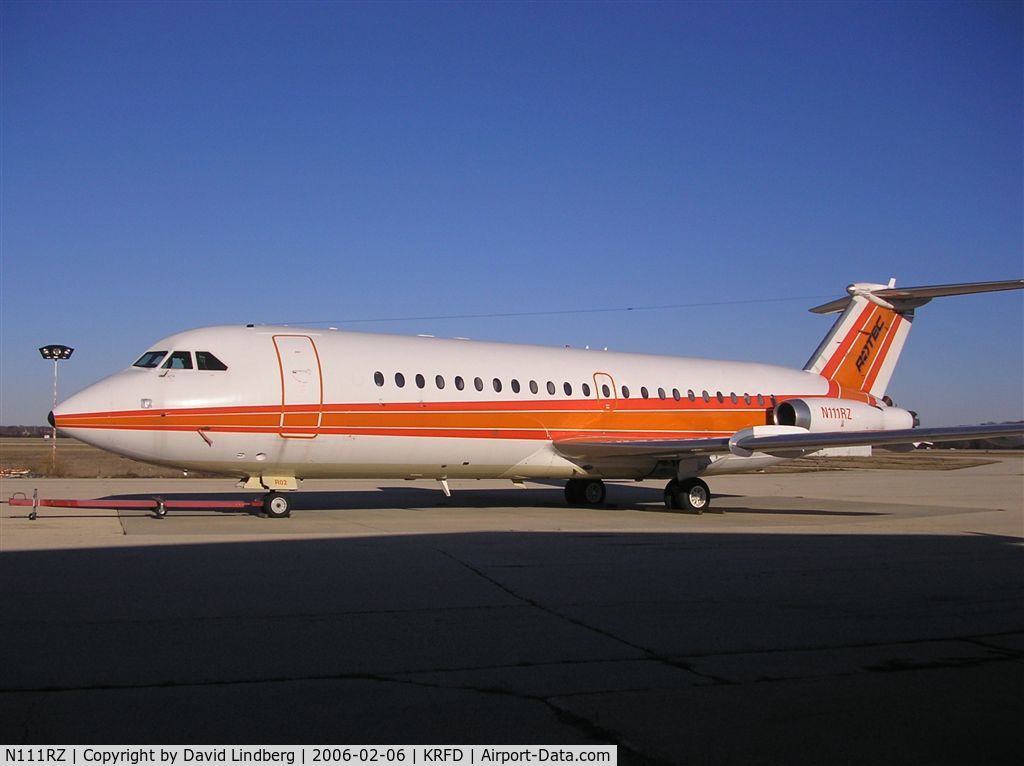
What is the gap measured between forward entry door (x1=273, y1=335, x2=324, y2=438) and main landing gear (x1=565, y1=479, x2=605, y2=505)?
8.58 m

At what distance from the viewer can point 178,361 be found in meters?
16.9

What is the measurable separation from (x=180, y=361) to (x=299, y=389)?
209 cm

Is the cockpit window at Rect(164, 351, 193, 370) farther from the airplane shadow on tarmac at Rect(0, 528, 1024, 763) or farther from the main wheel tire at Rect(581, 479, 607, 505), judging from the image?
the main wheel tire at Rect(581, 479, 607, 505)

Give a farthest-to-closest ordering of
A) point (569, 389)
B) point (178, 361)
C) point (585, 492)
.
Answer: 1. point (585, 492)
2. point (569, 389)
3. point (178, 361)

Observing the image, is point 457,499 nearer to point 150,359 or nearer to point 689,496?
point 689,496

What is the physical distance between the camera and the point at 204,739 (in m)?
5.00

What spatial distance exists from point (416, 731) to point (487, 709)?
0.58 m

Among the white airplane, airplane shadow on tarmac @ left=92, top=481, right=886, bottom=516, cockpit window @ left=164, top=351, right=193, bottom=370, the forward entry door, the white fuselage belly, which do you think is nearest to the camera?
the white fuselage belly

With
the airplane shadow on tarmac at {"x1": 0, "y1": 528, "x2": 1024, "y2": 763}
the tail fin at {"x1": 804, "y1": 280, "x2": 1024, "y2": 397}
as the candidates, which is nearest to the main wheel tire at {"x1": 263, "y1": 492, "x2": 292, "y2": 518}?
the airplane shadow on tarmac at {"x1": 0, "y1": 528, "x2": 1024, "y2": 763}

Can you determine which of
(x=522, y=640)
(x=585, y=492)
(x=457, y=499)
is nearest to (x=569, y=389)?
(x=585, y=492)

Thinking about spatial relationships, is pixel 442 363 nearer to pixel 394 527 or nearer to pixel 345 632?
pixel 394 527

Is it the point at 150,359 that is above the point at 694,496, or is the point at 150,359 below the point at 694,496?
above

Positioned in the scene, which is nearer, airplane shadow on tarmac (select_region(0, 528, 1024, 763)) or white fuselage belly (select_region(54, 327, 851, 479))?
airplane shadow on tarmac (select_region(0, 528, 1024, 763))

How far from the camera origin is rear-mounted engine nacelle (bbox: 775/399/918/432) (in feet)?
75.3
